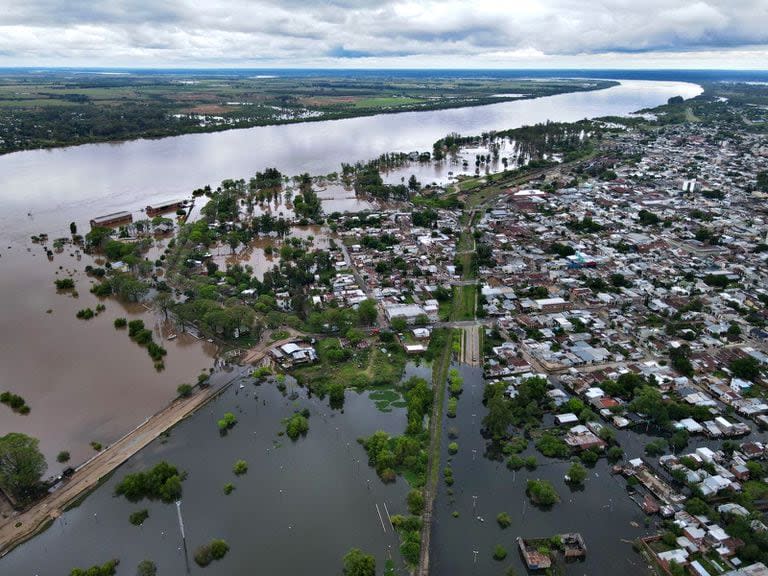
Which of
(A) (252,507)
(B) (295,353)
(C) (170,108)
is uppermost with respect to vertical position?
(C) (170,108)

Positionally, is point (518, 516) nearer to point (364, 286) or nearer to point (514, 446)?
point (514, 446)

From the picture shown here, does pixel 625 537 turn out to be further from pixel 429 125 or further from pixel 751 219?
pixel 429 125

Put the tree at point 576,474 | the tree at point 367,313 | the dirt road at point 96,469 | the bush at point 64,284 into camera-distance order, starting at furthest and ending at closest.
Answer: the bush at point 64,284
the tree at point 367,313
the tree at point 576,474
the dirt road at point 96,469

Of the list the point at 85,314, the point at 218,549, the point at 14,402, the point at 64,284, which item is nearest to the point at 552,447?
the point at 218,549

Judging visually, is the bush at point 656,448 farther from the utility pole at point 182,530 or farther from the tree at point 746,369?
the utility pole at point 182,530

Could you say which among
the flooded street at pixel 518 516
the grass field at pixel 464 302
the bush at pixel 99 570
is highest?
the grass field at pixel 464 302

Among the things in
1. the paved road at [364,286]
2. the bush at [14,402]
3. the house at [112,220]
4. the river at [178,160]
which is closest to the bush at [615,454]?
the paved road at [364,286]

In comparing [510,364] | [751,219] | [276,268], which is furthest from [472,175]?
[510,364]
